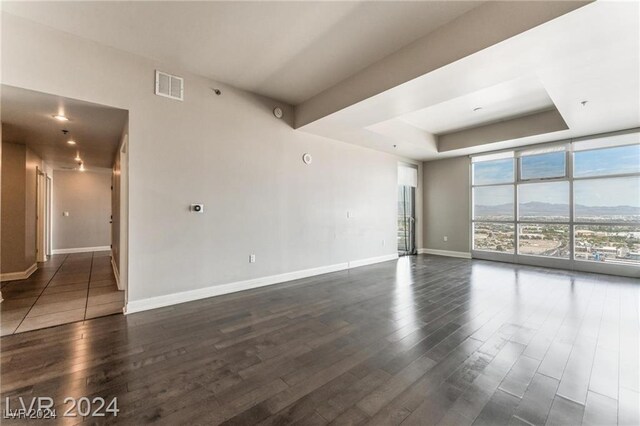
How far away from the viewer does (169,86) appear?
11.2ft

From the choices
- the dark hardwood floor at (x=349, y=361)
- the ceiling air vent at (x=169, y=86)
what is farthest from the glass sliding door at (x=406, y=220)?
the ceiling air vent at (x=169, y=86)

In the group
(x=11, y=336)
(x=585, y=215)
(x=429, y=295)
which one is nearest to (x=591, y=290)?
(x=585, y=215)

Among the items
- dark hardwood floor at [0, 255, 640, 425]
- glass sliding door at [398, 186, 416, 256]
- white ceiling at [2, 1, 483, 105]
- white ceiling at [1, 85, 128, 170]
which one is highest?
white ceiling at [2, 1, 483, 105]

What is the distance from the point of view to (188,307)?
11.0 feet

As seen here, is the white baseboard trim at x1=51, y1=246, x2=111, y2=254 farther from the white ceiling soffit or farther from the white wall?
the white ceiling soffit

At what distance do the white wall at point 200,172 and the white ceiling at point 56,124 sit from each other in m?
0.26

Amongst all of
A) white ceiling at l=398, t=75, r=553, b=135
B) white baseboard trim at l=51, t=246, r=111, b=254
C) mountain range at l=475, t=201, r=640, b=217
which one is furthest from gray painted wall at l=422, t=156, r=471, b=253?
white baseboard trim at l=51, t=246, r=111, b=254

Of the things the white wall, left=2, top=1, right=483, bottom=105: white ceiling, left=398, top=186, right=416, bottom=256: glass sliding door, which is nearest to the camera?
left=2, top=1, right=483, bottom=105: white ceiling

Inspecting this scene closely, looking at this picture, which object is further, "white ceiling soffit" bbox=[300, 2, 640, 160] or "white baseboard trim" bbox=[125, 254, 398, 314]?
"white baseboard trim" bbox=[125, 254, 398, 314]

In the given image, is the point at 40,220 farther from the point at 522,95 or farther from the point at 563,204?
the point at 563,204

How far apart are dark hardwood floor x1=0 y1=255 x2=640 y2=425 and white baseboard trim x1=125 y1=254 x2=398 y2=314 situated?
148 millimetres

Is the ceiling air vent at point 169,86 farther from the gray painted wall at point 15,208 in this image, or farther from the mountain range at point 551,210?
the mountain range at point 551,210

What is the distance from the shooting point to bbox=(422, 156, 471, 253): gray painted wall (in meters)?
7.16

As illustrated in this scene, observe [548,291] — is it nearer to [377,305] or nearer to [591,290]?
[591,290]
